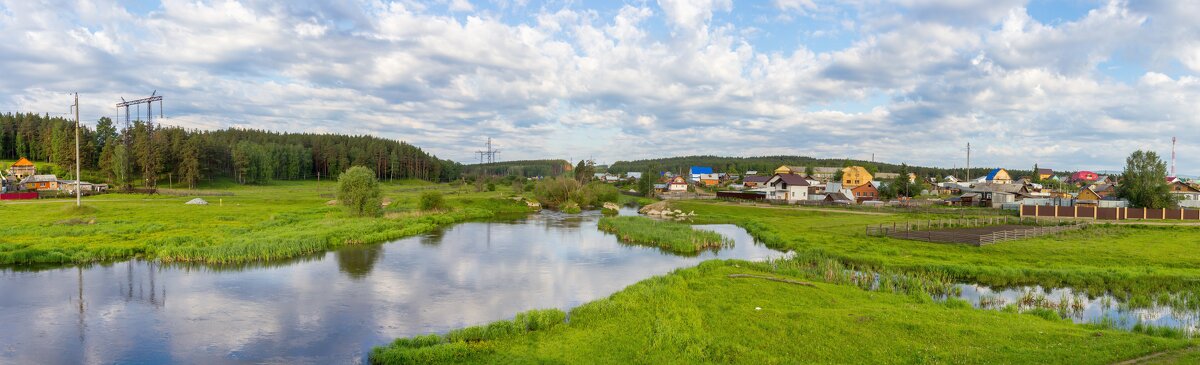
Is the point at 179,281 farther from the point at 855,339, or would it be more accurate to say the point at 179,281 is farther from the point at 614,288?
the point at 855,339

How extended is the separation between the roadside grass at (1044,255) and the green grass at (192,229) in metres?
27.5

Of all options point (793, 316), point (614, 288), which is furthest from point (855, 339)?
point (614, 288)

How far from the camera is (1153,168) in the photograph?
5544 cm

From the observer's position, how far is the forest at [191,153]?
81.1 meters

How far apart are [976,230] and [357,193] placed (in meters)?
47.6

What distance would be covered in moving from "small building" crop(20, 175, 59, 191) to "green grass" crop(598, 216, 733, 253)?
7450 centimetres

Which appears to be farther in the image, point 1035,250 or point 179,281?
point 1035,250

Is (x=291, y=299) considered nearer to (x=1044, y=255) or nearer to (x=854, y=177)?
(x=1044, y=255)

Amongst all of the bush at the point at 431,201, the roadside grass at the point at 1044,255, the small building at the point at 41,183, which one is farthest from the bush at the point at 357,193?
the small building at the point at 41,183

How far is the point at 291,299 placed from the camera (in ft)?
69.8

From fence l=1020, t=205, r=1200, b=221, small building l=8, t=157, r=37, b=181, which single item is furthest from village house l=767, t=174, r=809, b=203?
small building l=8, t=157, r=37, b=181

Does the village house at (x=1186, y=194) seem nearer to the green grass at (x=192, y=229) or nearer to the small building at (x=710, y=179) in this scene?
the green grass at (x=192, y=229)

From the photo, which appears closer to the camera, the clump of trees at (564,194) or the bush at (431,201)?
the bush at (431,201)

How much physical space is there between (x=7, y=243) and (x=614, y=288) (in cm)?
3136
